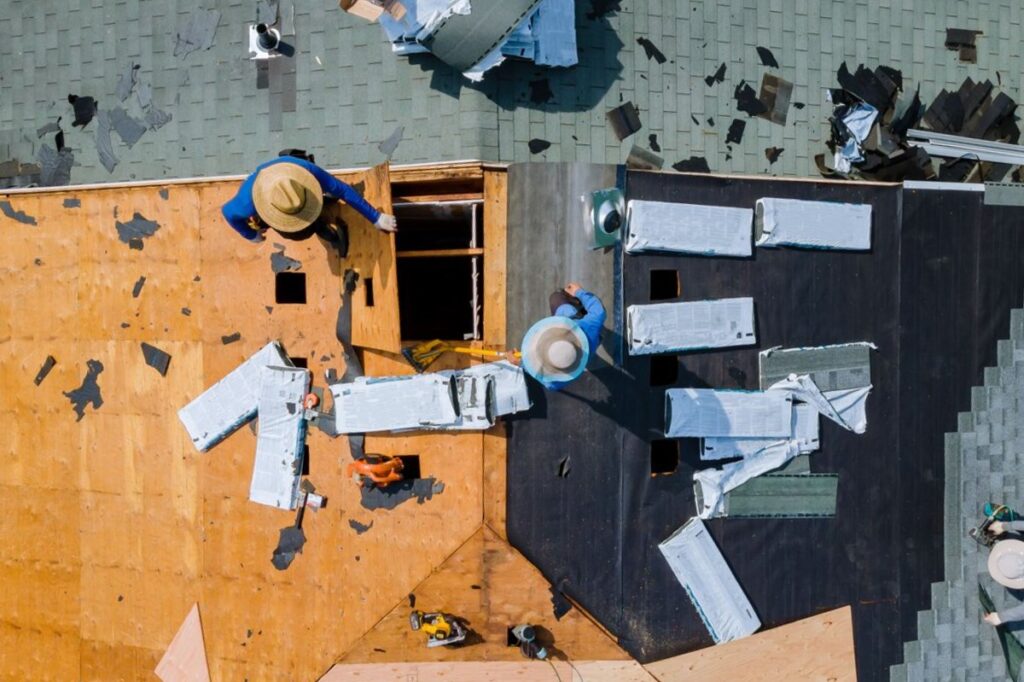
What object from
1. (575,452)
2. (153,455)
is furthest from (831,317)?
(153,455)

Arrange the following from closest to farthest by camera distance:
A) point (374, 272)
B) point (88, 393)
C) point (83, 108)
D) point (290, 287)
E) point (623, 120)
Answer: point (374, 272) → point (88, 393) → point (290, 287) → point (623, 120) → point (83, 108)

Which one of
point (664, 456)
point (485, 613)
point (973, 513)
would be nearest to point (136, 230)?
point (485, 613)

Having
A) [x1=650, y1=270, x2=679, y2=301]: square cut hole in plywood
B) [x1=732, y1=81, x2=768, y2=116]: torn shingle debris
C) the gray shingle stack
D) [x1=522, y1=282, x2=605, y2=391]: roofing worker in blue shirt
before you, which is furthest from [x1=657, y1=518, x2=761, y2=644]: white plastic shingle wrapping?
[x1=732, y1=81, x2=768, y2=116]: torn shingle debris

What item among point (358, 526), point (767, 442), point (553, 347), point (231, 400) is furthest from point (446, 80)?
point (767, 442)

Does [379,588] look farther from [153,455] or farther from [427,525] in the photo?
[153,455]

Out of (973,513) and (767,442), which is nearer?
(767,442)

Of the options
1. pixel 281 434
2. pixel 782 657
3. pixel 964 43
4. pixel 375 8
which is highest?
pixel 964 43

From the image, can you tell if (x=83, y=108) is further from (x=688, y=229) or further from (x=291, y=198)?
(x=688, y=229)

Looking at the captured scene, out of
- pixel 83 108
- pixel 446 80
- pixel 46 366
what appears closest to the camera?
pixel 46 366

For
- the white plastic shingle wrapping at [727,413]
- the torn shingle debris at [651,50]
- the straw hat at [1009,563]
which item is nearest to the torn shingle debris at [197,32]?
the torn shingle debris at [651,50]

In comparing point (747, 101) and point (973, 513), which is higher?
point (747, 101)
